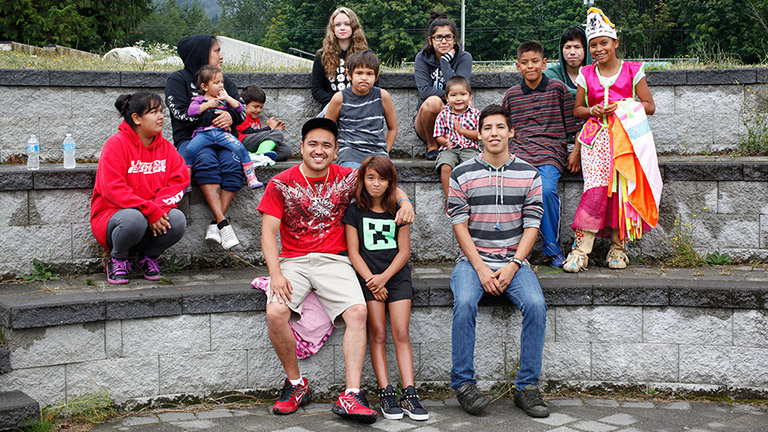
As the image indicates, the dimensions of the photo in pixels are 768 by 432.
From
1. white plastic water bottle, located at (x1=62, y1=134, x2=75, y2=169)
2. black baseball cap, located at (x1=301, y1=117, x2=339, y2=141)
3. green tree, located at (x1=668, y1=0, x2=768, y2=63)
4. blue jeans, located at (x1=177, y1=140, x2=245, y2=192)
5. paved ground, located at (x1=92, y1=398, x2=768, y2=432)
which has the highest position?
green tree, located at (x1=668, y1=0, x2=768, y2=63)

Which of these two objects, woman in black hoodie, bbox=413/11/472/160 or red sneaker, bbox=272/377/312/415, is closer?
red sneaker, bbox=272/377/312/415

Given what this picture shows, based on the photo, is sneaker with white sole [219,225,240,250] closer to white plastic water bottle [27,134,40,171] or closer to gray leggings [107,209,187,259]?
gray leggings [107,209,187,259]

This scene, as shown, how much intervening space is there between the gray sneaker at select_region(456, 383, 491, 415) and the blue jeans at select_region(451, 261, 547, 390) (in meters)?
0.05

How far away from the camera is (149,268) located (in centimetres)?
532

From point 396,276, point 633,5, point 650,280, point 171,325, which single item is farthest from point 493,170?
point 633,5

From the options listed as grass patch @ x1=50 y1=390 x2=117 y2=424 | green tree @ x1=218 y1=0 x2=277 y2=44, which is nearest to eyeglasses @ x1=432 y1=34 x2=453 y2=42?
grass patch @ x1=50 y1=390 x2=117 y2=424

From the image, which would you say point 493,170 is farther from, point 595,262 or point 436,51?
point 436,51

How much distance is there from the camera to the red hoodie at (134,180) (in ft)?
16.5

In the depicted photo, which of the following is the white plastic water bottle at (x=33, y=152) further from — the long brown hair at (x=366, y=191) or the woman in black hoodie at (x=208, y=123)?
the long brown hair at (x=366, y=191)

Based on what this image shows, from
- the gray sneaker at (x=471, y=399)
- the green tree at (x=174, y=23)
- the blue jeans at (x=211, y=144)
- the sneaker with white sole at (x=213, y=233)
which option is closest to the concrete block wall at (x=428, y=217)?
the sneaker with white sole at (x=213, y=233)

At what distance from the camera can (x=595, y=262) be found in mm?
5945

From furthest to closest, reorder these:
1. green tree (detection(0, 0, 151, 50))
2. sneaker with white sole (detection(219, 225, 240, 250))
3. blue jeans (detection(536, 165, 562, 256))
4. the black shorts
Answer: green tree (detection(0, 0, 151, 50)) < blue jeans (detection(536, 165, 562, 256)) < sneaker with white sole (detection(219, 225, 240, 250)) < the black shorts

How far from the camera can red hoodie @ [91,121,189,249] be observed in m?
5.04

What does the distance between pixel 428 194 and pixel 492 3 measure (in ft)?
163
